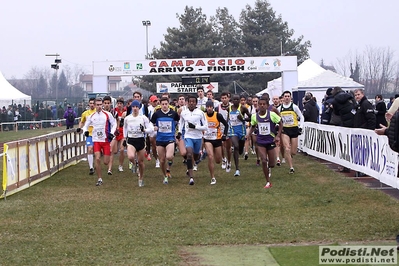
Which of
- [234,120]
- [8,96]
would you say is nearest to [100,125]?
[234,120]

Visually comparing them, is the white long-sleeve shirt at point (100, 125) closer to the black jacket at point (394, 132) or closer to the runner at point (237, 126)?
the runner at point (237, 126)

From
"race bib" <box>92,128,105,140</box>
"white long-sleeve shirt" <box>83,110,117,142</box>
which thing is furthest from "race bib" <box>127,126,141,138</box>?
"race bib" <box>92,128,105,140</box>

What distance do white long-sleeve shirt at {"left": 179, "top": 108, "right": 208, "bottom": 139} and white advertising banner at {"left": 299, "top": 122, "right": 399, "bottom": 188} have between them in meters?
3.40

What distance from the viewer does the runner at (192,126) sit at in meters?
16.7

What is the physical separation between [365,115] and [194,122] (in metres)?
4.05

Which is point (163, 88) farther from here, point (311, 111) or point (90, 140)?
point (90, 140)

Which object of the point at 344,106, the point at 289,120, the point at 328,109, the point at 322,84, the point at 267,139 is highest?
the point at 322,84

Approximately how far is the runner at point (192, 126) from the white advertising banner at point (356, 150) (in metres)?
3.45

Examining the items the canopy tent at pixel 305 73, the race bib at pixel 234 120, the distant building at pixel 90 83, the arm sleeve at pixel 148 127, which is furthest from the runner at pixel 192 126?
the distant building at pixel 90 83

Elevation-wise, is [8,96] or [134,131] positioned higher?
[8,96]

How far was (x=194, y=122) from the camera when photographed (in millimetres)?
16719

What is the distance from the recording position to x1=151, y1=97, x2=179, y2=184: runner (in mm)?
17094

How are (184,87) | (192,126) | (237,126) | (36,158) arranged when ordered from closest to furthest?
(192,126) → (36,158) → (237,126) → (184,87)

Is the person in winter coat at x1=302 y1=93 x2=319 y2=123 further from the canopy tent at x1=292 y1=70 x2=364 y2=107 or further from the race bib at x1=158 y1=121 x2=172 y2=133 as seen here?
the canopy tent at x1=292 y1=70 x2=364 y2=107
